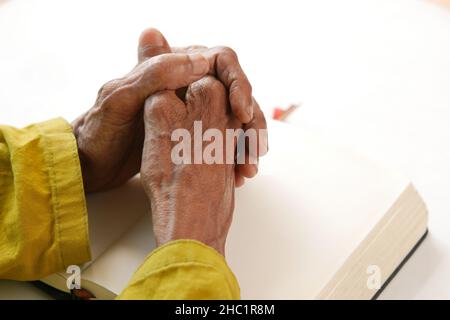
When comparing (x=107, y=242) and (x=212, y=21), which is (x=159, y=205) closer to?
(x=107, y=242)

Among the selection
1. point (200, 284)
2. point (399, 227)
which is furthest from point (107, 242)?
point (399, 227)

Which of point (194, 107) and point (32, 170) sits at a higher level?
point (194, 107)

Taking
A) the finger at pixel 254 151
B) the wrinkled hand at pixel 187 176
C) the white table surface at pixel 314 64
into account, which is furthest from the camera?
the white table surface at pixel 314 64

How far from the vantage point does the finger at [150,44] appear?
1.10 metres

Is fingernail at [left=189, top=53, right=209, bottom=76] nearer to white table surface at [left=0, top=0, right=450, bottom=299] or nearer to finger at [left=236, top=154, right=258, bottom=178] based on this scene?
finger at [left=236, top=154, right=258, bottom=178]

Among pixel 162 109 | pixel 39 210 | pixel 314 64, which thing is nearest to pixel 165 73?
pixel 162 109

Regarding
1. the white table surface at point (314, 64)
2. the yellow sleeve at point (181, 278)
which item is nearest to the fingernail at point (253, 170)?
the yellow sleeve at point (181, 278)

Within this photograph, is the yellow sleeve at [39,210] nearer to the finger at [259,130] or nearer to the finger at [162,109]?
the finger at [162,109]

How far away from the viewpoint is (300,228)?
1.07 m

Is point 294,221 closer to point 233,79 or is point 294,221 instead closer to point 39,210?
point 233,79

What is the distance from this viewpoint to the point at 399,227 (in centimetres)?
114

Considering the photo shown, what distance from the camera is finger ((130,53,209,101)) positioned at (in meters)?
1.00

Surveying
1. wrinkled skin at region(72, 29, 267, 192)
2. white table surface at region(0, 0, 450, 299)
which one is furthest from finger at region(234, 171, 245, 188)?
white table surface at region(0, 0, 450, 299)

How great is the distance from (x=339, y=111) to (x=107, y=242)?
2.46 feet
